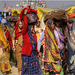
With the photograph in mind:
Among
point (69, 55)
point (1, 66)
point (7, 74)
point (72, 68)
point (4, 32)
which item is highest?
point (4, 32)

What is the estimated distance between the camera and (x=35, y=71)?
401 cm

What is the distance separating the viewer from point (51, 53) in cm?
412

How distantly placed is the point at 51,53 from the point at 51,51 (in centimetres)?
5

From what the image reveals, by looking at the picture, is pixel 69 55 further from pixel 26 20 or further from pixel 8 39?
pixel 8 39

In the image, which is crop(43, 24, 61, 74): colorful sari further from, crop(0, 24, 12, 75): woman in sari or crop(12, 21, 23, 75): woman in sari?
crop(0, 24, 12, 75): woman in sari

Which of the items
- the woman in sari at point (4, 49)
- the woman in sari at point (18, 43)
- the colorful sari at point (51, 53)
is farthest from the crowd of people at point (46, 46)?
the woman in sari at point (4, 49)

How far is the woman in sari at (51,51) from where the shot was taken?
4109mm

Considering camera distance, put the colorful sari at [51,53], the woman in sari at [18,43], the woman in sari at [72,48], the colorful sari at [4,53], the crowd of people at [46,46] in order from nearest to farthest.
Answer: the woman in sari at [72,48]
the crowd of people at [46,46]
the colorful sari at [51,53]
the woman in sari at [18,43]
the colorful sari at [4,53]

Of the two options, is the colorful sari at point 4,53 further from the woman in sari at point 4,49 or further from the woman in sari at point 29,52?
the woman in sari at point 29,52

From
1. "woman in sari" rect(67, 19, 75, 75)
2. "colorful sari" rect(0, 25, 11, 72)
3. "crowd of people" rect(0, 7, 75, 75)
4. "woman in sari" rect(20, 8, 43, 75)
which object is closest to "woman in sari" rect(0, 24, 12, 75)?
"colorful sari" rect(0, 25, 11, 72)

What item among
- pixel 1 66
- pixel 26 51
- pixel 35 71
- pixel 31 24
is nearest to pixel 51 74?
pixel 35 71

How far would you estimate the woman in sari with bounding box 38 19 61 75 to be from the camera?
162 inches

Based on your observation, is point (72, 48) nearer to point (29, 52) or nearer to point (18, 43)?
point (29, 52)

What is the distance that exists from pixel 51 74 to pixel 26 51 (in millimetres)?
999
